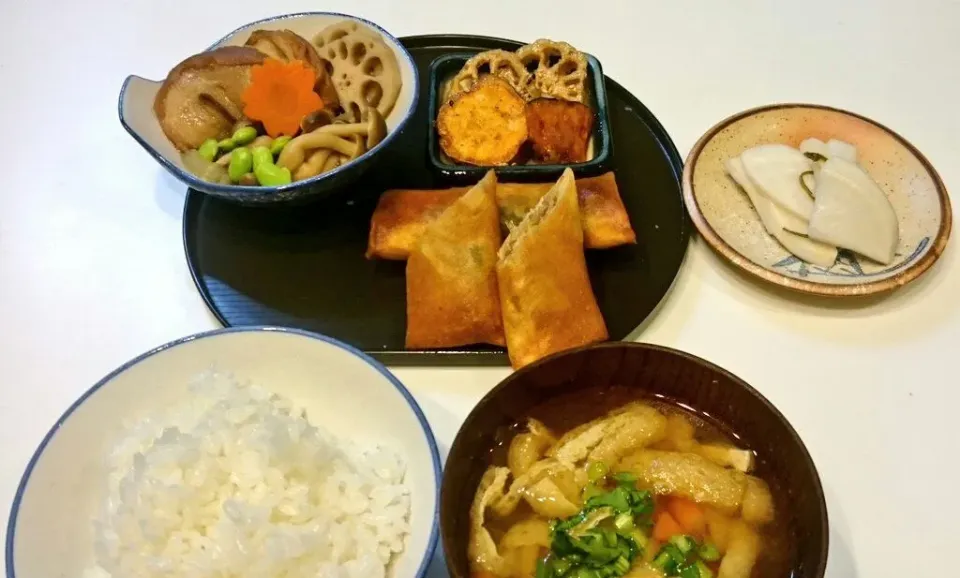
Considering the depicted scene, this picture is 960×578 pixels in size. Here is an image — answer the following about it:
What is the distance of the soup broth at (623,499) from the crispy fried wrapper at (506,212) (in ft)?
1.94

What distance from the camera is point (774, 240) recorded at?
2.04 metres

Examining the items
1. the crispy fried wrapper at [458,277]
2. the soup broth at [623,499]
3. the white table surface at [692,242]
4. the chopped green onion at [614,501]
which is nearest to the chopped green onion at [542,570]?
the soup broth at [623,499]

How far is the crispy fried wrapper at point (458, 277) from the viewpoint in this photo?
68.7 inches

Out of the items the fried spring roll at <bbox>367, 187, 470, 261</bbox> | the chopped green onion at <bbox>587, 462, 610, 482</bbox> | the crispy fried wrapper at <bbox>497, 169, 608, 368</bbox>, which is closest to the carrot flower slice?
the fried spring roll at <bbox>367, 187, 470, 261</bbox>

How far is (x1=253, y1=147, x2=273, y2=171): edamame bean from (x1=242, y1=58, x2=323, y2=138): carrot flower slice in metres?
0.13

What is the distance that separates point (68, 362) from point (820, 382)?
184 centimetres

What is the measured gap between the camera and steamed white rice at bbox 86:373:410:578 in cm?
130

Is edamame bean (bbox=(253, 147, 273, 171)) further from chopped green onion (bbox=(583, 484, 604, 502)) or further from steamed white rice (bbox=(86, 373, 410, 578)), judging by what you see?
chopped green onion (bbox=(583, 484, 604, 502))

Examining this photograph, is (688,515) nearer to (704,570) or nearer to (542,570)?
(704,570)

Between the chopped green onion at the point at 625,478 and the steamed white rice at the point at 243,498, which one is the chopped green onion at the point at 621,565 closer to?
the chopped green onion at the point at 625,478

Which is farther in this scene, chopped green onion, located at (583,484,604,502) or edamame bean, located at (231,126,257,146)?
edamame bean, located at (231,126,257,146)

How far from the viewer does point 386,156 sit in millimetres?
2223

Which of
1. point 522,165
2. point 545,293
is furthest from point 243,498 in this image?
point 522,165

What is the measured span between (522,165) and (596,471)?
1.01 meters
